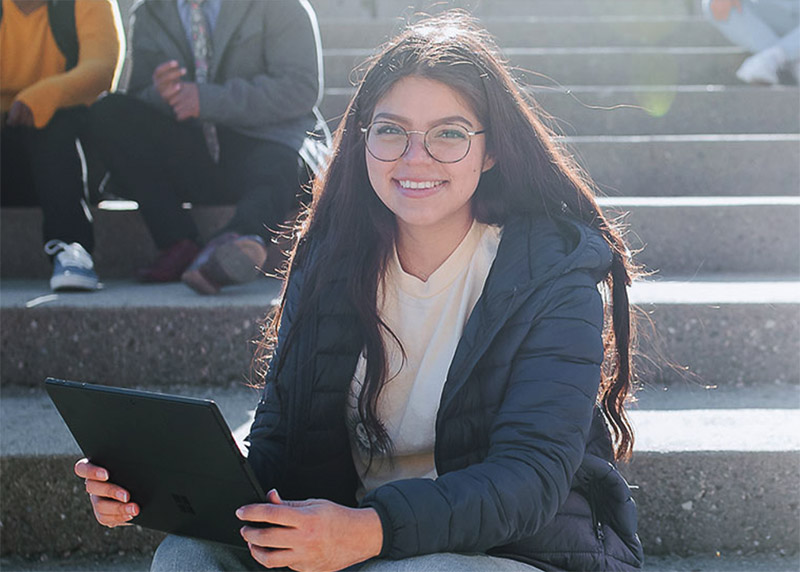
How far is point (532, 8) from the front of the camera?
18.4 ft

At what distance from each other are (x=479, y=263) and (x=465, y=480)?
0.41 m

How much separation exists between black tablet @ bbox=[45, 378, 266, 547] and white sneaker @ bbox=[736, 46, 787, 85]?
10.5ft

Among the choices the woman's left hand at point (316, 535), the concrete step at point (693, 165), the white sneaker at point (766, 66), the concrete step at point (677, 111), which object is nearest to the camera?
the woman's left hand at point (316, 535)

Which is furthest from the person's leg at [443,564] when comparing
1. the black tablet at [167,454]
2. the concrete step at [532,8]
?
the concrete step at [532,8]

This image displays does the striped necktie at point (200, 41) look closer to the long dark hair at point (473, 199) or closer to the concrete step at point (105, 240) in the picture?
the concrete step at point (105, 240)

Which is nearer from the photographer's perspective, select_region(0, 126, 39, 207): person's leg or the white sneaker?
select_region(0, 126, 39, 207): person's leg

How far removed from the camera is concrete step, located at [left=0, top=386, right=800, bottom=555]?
6.18 feet

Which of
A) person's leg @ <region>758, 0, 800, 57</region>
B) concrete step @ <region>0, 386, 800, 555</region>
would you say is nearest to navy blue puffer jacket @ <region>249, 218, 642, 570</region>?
concrete step @ <region>0, 386, 800, 555</region>

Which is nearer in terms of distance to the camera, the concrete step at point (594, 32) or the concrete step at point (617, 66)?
the concrete step at point (617, 66)

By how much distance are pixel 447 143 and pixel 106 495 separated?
750mm

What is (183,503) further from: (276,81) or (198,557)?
(276,81)

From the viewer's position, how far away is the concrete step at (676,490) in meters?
1.88

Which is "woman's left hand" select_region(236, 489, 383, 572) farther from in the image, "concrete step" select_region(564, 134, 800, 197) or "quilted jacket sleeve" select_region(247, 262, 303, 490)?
"concrete step" select_region(564, 134, 800, 197)

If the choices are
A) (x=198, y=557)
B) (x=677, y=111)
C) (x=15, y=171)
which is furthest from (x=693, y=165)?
(x=198, y=557)
